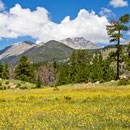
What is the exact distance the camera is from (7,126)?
17141 millimetres

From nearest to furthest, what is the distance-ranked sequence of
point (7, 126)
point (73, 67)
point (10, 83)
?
1. point (7, 126)
2. point (10, 83)
3. point (73, 67)

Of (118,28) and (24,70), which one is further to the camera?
(24,70)

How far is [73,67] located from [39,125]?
144805 mm

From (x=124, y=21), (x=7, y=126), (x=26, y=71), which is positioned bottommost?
(x=7, y=126)

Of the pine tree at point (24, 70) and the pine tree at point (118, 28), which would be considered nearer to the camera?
Result: the pine tree at point (118, 28)

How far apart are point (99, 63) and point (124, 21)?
6091 centimetres

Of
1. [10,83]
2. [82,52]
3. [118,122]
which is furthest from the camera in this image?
[82,52]

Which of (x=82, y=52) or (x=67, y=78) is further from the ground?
(x=82, y=52)

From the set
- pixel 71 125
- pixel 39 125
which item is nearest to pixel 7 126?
pixel 39 125

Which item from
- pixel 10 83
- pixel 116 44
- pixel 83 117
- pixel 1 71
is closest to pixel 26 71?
pixel 1 71

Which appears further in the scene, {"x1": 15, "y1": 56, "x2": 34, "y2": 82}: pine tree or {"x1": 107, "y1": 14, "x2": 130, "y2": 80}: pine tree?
{"x1": 15, "y1": 56, "x2": 34, "y2": 82}: pine tree

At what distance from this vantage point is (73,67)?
162 metres

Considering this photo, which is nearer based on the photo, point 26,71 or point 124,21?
point 124,21

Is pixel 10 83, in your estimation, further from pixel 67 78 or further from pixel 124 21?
pixel 67 78
